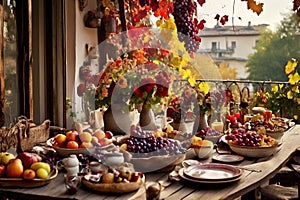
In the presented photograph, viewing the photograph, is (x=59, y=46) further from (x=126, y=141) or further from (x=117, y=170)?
(x=117, y=170)

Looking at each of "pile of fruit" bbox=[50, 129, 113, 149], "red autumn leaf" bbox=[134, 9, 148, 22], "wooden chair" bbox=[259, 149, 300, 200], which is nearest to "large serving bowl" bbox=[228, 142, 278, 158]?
"wooden chair" bbox=[259, 149, 300, 200]

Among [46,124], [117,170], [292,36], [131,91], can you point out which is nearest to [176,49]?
[131,91]

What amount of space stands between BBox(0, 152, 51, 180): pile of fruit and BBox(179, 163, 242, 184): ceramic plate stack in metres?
0.62

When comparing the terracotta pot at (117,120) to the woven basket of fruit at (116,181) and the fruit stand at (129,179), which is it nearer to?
the fruit stand at (129,179)

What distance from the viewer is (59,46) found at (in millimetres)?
4309

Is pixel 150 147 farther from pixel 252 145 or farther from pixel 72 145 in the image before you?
pixel 252 145

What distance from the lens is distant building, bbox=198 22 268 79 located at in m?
6.27

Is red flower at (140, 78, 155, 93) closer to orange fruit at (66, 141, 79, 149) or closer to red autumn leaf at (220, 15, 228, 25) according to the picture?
orange fruit at (66, 141, 79, 149)

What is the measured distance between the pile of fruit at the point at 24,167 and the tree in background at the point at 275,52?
543 centimetres

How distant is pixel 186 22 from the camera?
350cm

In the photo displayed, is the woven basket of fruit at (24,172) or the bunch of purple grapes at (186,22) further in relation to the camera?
the bunch of purple grapes at (186,22)

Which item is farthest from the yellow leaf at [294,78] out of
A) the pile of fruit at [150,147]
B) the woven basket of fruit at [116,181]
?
the woven basket of fruit at [116,181]

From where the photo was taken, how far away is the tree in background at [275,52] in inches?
287

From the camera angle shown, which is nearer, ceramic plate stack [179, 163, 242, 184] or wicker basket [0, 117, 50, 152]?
ceramic plate stack [179, 163, 242, 184]
